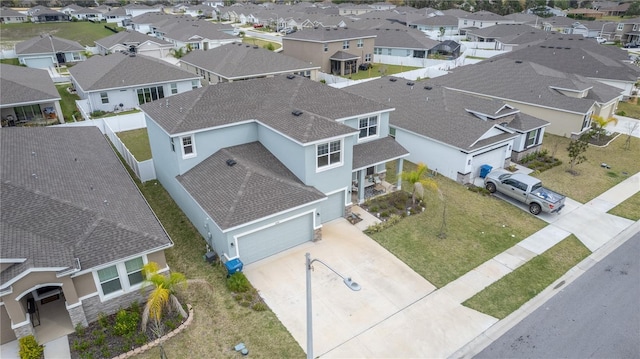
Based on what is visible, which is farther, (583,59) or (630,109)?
(583,59)

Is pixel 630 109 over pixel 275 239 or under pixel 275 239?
under

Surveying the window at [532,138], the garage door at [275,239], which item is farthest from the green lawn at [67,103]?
the window at [532,138]

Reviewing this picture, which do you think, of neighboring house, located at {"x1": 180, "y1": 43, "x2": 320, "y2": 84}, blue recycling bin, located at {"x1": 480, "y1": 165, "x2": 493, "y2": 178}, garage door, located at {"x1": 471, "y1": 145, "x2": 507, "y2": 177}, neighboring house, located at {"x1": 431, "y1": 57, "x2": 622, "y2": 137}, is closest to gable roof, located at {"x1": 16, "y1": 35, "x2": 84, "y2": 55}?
neighboring house, located at {"x1": 180, "y1": 43, "x2": 320, "y2": 84}

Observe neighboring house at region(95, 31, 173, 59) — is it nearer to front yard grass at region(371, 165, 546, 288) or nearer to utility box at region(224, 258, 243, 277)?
utility box at region(224, 258, 243, 277)

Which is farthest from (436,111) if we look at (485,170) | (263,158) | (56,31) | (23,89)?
(56,31)

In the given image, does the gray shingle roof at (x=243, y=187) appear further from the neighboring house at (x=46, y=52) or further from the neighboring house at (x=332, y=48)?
the neighboring house at (x=46, y=52)

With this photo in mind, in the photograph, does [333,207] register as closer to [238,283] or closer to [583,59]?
[238,283]

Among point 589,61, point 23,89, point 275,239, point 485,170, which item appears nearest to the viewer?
point 275,239
